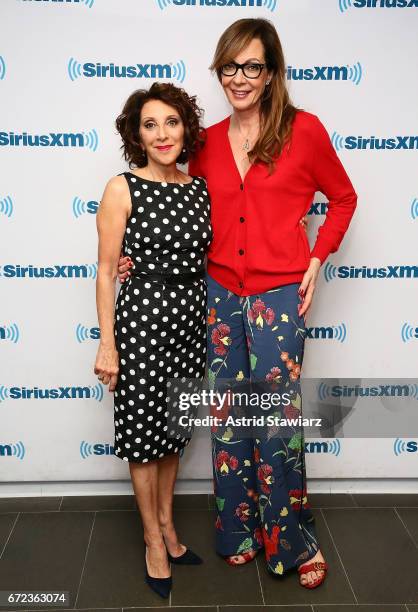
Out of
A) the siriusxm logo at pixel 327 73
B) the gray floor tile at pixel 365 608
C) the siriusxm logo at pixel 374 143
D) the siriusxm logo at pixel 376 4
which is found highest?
the siriusxm logo at pixel 376 4

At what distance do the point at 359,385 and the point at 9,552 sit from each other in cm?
153

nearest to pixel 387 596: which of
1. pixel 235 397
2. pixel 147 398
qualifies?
pixel 235 397

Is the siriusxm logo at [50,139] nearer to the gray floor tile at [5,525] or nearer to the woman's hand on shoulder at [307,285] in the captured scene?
the woman's hand on shoulder at [307,285]

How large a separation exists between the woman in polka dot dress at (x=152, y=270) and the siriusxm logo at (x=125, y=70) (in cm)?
38

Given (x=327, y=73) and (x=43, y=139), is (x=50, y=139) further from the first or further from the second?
(x=327, y=73)

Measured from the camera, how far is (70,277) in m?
2.64

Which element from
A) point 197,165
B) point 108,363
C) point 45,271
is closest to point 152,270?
point 108,363

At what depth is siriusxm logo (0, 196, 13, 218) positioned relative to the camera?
101 inches

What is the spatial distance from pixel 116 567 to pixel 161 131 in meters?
1.53

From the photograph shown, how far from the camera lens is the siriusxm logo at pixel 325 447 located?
9.43ft

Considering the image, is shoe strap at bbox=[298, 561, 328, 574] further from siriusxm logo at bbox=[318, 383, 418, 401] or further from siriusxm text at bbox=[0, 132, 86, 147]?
siriusxm text at bbox=[0, 132, 86, 147]

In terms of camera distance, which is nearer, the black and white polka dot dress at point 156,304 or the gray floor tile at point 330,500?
the black and white polka dot dress at point 156,304

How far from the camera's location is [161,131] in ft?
6.61

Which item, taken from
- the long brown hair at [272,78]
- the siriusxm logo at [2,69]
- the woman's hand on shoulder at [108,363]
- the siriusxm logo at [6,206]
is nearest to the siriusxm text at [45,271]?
the siriusxm logo at [6,206]
